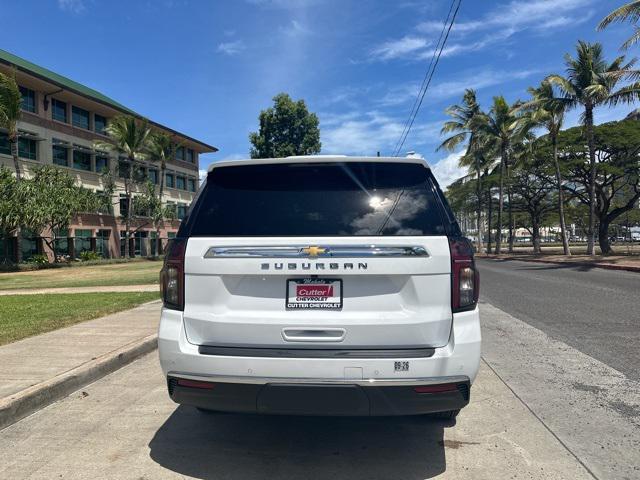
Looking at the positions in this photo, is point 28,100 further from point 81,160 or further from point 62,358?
point 62,358

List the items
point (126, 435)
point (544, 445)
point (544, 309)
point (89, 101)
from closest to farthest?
point (544, 445) < point (126, 435) < point (544, 309) < point (89, 101)

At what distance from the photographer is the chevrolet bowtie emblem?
3.31 meters

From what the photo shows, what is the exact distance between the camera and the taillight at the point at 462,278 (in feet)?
11.0

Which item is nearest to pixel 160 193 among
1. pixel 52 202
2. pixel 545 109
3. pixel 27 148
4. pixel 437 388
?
pixel 27 148

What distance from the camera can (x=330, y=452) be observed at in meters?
3.82

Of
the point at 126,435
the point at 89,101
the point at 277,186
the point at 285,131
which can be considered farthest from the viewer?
the point at 285,131

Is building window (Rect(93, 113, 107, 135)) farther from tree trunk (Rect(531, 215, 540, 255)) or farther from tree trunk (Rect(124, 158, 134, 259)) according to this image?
tree trunk (Rect(531, 215, 540, 255))

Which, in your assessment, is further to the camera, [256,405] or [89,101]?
[89,101]

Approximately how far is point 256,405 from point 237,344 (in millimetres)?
397

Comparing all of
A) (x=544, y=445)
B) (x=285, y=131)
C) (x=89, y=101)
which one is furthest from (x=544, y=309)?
(x=285, y=131)

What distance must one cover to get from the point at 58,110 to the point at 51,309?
34.3 meters

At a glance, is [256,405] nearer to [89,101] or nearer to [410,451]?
[410,451]

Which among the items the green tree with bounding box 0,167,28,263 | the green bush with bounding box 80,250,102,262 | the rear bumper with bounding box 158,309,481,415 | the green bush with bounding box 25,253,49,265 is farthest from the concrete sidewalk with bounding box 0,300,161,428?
the green bush with bounding box 80,250,102,262

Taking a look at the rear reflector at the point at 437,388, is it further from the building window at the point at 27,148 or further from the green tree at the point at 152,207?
the green tree at the point at 152,207
